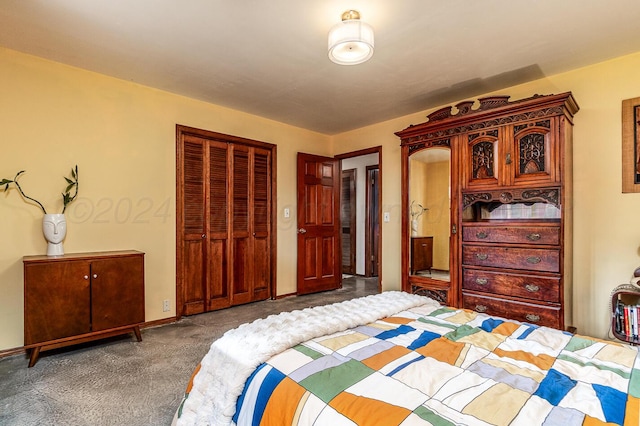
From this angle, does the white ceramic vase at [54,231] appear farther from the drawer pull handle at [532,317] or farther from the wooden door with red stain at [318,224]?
the drawer pull handle at [532,317]

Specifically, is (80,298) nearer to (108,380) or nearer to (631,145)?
(108,380)

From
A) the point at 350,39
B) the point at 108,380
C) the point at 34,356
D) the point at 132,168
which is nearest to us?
the point at 350,39

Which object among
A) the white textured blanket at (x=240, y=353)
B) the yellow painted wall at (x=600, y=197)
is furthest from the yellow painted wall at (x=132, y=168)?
the white textured blanket at (x=240, y=353)

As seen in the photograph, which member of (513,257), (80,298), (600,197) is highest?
(600,197)

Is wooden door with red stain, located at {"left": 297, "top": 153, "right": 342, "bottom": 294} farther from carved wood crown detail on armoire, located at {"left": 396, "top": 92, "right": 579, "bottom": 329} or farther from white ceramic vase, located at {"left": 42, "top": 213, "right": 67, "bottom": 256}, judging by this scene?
white ceramic vase, located at {"left": 42, "top": 213, "right": 67, "bottom": 256}

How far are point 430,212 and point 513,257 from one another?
904 mm

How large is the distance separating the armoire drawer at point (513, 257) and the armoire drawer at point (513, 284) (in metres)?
0.07

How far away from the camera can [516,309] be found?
279 centimetres

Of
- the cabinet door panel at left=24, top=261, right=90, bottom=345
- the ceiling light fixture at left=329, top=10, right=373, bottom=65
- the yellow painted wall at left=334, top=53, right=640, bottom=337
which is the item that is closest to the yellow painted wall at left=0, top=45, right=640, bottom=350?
the yellow painted wall at left=334, top=53, right=640, bottom=337

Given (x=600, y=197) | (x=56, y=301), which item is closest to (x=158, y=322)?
(x=56, y=301)

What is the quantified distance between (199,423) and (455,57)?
3035 millimetres

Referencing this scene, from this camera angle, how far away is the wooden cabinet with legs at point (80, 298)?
8.12 ft

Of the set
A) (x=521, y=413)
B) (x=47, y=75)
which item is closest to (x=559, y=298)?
(x=521, y=413)

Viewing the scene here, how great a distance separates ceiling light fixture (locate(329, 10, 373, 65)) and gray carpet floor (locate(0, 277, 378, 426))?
93.8 inches
